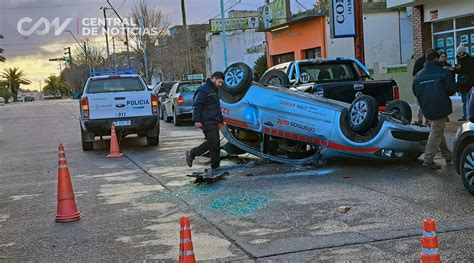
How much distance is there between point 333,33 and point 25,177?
32.1 feet

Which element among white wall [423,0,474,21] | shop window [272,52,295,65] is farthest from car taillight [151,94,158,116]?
shop window [272,52,295,65]

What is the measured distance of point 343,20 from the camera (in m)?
16.7

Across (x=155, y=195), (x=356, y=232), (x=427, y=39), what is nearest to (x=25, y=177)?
(x=155, y=195)

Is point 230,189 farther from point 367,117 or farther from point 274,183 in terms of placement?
point 367,117

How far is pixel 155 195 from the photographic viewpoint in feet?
27.0

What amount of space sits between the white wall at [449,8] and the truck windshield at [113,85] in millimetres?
10678

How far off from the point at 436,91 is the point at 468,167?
6.45 feet

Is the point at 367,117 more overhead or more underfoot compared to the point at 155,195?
more overhead

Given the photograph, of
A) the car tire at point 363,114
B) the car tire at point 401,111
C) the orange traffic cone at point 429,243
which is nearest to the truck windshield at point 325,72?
the car tire at point 401,111

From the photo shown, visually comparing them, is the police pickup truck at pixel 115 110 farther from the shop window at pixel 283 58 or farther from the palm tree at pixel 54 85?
the palm tree at pixel 54 85

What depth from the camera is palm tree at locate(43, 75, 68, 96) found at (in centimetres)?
13880

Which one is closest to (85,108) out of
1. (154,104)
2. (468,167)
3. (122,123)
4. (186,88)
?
(122,123)

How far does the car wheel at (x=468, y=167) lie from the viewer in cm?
712

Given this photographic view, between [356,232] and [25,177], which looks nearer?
[356,232]
